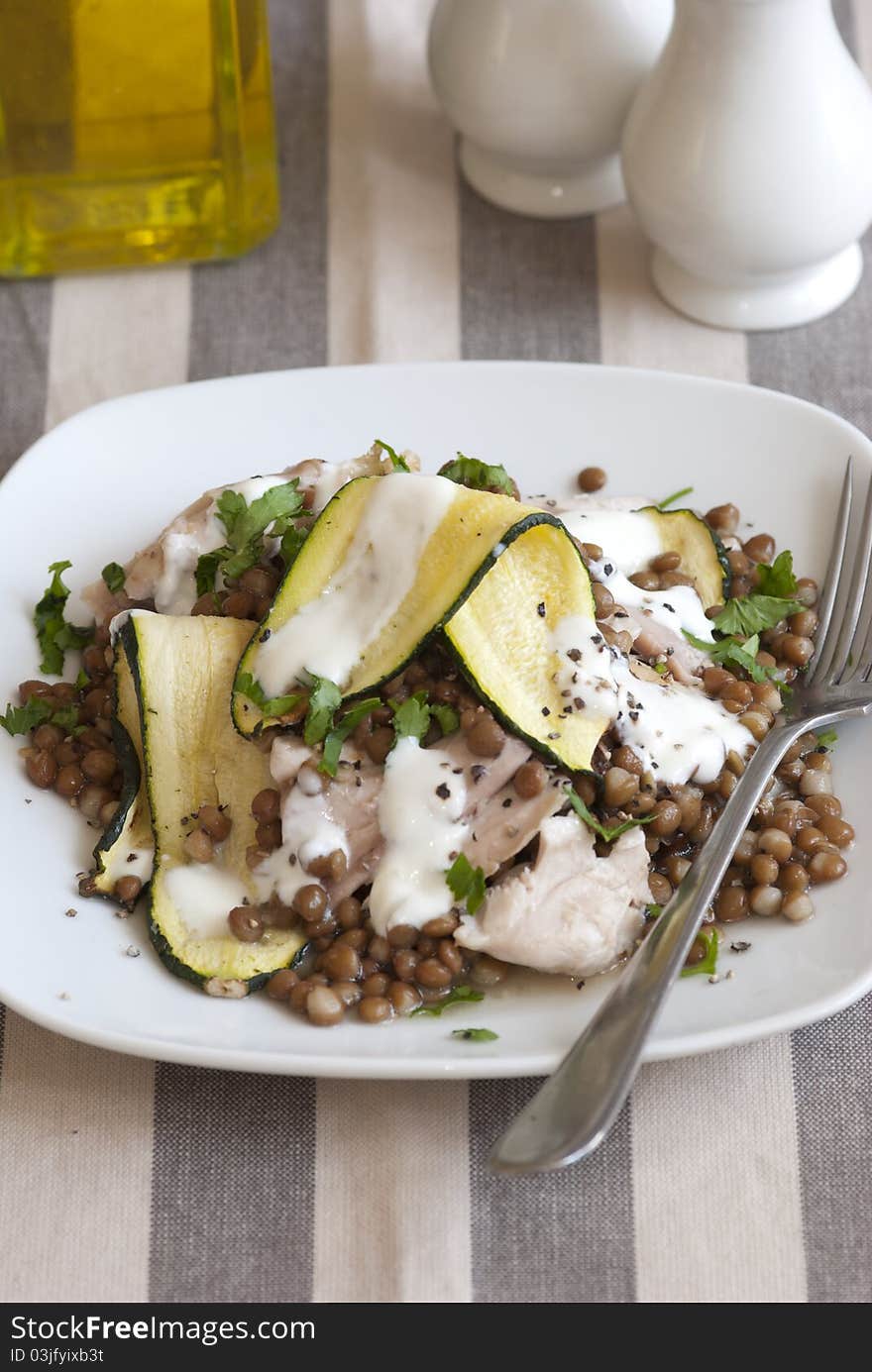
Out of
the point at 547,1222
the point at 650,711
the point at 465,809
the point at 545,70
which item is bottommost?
the point at 547,1222

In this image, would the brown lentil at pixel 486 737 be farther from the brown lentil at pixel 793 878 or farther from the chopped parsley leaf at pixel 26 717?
the chopped parsley leaf at pixel 26 717

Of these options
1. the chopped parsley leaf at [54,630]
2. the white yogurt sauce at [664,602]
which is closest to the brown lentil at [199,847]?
the chopped parsley leaf at [54,630]

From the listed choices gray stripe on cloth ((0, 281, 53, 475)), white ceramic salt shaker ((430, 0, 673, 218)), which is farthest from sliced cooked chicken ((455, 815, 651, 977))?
white ceramic salt shaker ((430, 0, 673, 218))

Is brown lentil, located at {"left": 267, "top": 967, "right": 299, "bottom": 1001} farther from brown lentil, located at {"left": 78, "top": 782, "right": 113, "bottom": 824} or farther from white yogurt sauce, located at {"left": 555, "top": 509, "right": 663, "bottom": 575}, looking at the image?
white yogurt sauce, located at {"left": 555, "top": 509, "right": 663, "bottom": 575}

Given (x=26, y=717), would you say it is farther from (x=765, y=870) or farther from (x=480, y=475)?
(x=765, y=870)

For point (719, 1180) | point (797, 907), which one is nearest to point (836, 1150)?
point (719, 1180)

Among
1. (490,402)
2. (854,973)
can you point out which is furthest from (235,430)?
(854,973)
